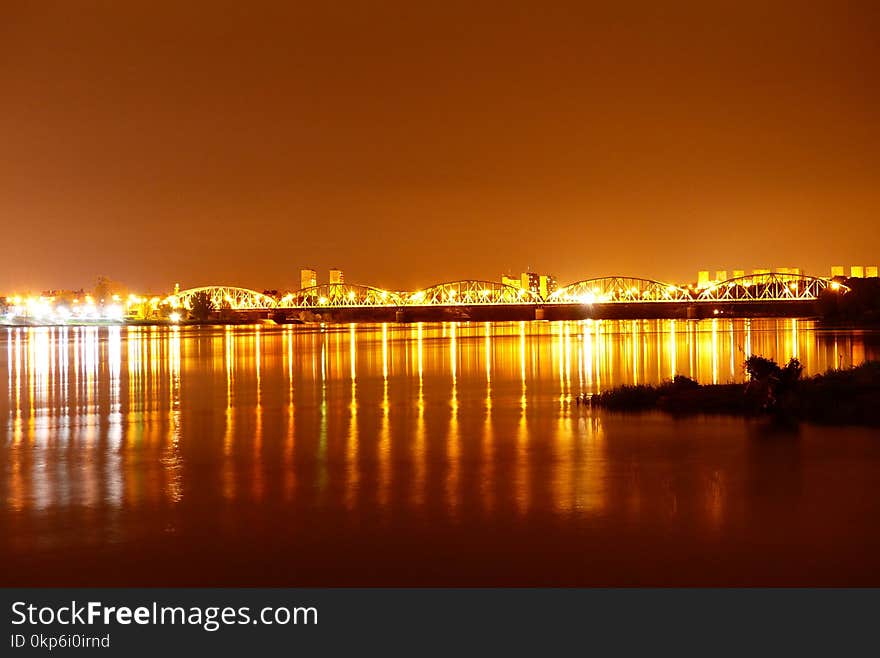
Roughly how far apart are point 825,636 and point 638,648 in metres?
1.66

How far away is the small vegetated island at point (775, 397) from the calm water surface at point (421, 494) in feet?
4.37

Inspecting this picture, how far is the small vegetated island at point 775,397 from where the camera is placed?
22.2 m

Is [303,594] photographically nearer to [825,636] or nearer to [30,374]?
[825,636]

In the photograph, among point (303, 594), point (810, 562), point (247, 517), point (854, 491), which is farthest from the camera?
point (854, 491)

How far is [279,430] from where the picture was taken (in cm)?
2244

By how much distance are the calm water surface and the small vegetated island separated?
1332 millimetres

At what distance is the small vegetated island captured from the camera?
2223cm

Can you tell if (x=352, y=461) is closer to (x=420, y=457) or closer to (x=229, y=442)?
(x=420, y=457)

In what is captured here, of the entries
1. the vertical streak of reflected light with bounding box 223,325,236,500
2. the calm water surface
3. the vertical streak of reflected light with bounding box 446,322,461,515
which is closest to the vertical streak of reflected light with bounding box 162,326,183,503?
the calm water surface

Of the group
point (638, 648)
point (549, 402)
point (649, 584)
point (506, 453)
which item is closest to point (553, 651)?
point (638, 648)

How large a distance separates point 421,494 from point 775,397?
39.0 feet

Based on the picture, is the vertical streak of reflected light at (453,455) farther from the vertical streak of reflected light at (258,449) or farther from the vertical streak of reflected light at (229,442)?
the vertical streak of reflected light at (229,442)

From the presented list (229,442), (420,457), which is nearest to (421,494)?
(420,457)

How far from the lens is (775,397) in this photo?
2345cm
